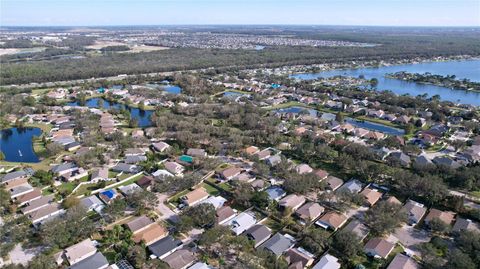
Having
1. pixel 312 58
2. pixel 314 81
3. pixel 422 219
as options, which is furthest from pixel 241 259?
pixel 312 58

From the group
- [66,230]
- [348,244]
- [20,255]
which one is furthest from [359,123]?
[20,255]

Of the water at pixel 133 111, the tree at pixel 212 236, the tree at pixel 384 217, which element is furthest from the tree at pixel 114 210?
the water at pixel 133 111

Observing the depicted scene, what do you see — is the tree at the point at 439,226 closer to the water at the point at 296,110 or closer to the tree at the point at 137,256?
the tree at the point at 137,256

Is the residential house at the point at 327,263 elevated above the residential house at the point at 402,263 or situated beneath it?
situated beneath

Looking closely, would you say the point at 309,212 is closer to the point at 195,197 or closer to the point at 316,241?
the point at 316,241

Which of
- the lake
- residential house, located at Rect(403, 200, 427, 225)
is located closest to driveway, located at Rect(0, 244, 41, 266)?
residential house, located at Rect(403, 200, 427, 225)

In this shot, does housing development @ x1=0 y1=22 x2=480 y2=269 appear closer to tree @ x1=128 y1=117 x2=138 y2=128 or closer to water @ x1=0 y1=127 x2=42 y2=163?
tree @ x1=128 y1=117 x2=138 y2=128
